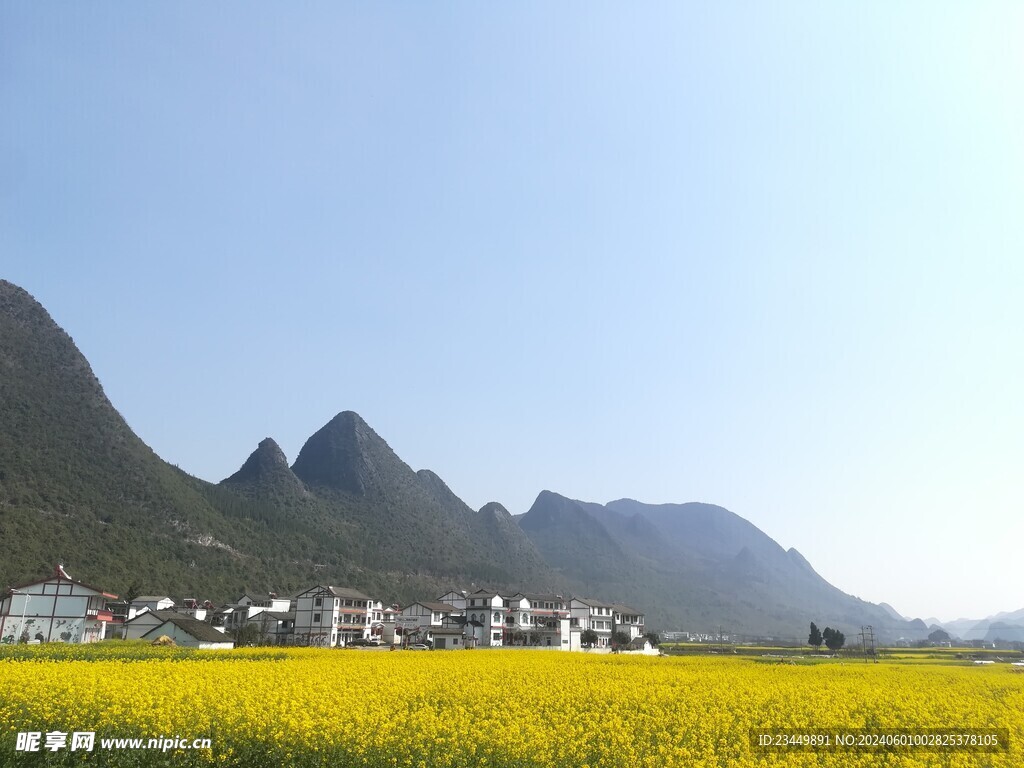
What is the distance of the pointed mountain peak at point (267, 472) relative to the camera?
169750mm

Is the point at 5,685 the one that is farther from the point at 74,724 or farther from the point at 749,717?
the point at 749,717

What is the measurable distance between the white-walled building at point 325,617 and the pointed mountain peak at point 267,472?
294 ft

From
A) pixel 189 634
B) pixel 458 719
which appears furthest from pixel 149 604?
pixel 458 719

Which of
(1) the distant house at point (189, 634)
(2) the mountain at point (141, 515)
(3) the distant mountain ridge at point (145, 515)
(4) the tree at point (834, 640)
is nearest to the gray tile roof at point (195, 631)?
(1) the distant house at point (189, 634)

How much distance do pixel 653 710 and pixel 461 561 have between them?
16424 cm

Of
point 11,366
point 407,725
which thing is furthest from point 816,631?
point 11,366

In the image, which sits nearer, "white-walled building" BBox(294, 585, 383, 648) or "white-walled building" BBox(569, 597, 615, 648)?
"white-walled building" BBox(294, 585, 383, 648)

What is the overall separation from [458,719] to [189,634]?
46.6m

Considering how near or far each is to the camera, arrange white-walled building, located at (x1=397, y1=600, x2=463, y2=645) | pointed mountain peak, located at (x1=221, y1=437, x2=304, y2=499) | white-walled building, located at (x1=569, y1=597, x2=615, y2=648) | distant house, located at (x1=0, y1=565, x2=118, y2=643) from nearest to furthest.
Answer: distant house, located at (x1=0, y1=565, x2=118, y2=643)
white-walled building, located at (x1=397, y1=600, x2=463, y2=645)
white-walled building, located at (x1=569, y1=597, x2=615, y2=648)
pointed mountain peak, located at (x1=221, y1=437, x2=304, y2=499)

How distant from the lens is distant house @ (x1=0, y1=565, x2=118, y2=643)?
59250 mm

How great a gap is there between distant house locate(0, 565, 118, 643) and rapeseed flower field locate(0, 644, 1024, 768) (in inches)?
1748

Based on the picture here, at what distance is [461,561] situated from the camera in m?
179

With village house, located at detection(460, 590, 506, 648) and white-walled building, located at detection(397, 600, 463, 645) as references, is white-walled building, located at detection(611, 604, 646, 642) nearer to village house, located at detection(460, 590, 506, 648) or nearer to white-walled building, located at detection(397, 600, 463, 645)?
village house, located at detection(460, 590, 506, 648)

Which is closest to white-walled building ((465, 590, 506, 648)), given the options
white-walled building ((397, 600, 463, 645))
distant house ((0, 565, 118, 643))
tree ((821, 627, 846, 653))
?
white-walled building ((397, 600, 463, 645))
